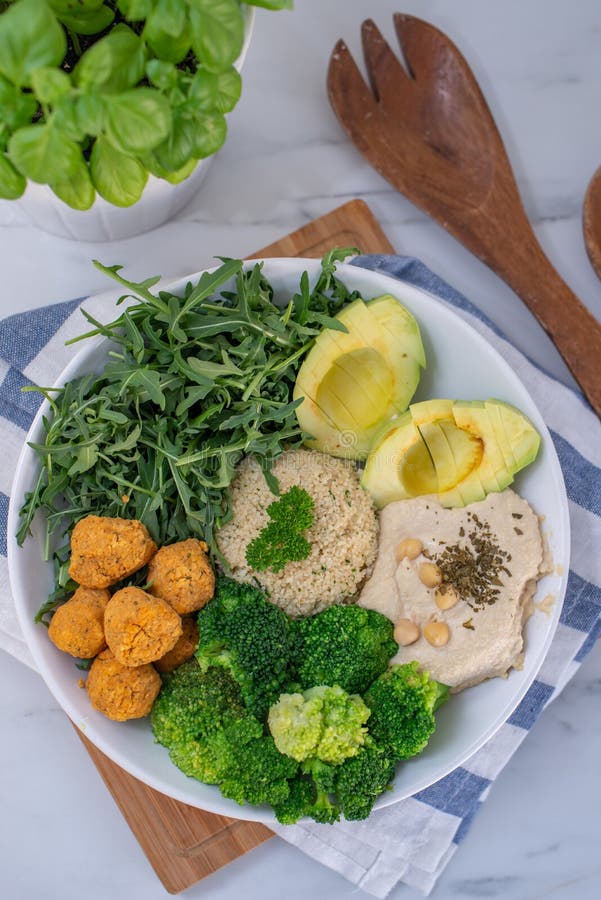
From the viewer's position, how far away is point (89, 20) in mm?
Result: 1617

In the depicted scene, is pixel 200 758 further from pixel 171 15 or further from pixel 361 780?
pixel 171 15

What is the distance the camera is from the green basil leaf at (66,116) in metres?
1.38

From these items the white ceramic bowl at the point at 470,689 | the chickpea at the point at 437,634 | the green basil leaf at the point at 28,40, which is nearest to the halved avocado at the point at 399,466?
the white ceramic bowl at the point at 470,689

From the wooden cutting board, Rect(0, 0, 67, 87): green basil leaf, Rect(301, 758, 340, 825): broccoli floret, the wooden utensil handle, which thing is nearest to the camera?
Rect(0, 0, 67, 87): green basil leaf

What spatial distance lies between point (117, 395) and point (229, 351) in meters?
0.30

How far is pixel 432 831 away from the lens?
2498 mm

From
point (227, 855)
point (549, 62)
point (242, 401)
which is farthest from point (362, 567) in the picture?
point (549, 62)

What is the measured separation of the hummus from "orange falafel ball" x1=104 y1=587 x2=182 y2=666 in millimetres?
523

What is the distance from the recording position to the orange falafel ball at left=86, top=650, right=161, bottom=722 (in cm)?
205

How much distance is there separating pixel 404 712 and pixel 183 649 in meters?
0.56

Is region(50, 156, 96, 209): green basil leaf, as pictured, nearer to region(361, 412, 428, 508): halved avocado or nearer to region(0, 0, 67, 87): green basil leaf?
region(0, 0, 67, 87): green basil leaf

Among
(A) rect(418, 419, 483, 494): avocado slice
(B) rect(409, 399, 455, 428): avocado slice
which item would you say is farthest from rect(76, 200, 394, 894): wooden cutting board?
(B) rect(409, 399, 455, 428): avocado slice

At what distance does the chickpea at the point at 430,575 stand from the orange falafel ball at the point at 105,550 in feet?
2.21

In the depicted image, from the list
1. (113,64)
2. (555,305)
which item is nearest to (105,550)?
(113,64)
